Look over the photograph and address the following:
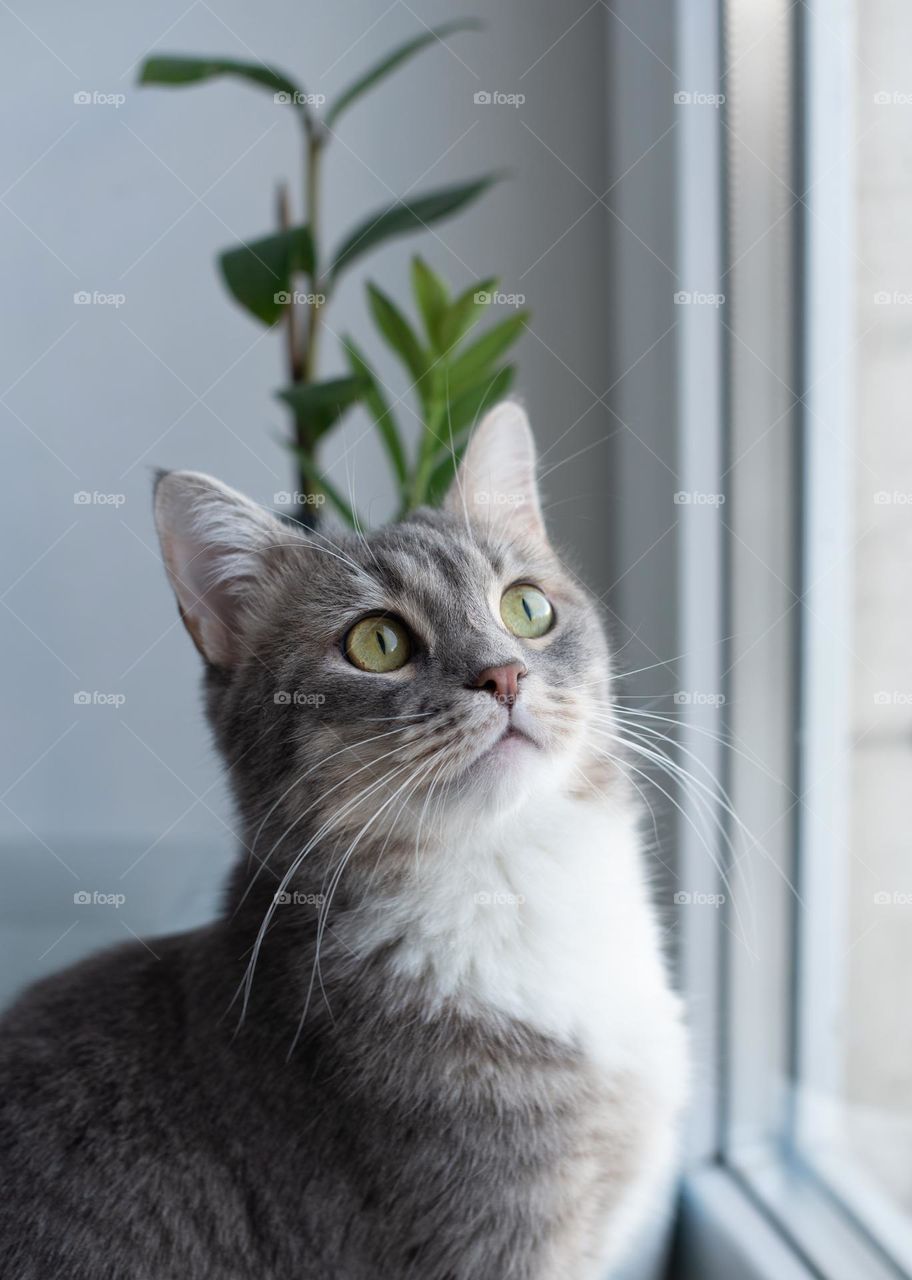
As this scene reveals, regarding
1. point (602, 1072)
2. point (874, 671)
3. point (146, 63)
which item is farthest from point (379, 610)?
point (146, 63)

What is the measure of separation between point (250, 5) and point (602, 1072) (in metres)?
1.77

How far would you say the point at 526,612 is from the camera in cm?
117

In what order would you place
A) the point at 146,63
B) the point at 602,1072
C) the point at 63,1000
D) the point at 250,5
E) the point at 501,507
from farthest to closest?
the point at 250,5
the point at 146,63
the point at 501,507
the point at 63,1000
the point at 602,1072

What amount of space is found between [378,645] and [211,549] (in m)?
0.24

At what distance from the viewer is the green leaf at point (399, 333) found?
1491 mm

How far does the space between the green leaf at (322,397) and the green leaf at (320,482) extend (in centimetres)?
7

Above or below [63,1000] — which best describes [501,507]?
above

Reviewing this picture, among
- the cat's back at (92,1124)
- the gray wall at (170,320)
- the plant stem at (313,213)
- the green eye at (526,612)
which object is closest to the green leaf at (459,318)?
the plant stem at (313,213)

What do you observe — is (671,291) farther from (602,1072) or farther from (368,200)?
(602,1072)

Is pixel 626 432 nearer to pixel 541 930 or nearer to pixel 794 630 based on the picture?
pixel 794 630

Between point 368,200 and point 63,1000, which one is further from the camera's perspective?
point 368,200

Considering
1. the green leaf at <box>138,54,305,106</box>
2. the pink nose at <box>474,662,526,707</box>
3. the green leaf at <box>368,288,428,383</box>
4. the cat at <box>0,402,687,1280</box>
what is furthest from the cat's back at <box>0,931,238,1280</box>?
the green leaf at <box>138,54,305,106</box>

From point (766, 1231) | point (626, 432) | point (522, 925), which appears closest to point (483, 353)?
point (626, 432)

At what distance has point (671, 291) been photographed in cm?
149
